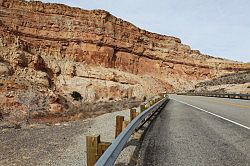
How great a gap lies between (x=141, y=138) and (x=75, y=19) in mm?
77701

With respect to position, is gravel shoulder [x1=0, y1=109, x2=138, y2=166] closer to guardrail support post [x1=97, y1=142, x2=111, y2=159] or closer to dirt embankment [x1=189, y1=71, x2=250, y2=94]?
guardrail support post [x1=97, y1=142, x2=111, y2=159]

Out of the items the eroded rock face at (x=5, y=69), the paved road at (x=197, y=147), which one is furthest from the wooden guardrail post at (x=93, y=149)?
the eroded rock face at (x=5, y=69)

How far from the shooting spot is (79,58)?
3029 inches

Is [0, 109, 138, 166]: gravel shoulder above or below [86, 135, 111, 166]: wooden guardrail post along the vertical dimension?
below

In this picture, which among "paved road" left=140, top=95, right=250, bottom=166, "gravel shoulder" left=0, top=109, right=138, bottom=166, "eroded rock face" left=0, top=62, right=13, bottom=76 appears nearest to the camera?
"paved road" left=140, top=95, right=250, bottom=166

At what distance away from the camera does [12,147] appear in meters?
10.3

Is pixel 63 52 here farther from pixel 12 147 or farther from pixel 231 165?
pixel 231 165

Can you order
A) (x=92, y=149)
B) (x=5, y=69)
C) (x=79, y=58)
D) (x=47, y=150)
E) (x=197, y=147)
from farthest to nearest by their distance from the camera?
(x=79, y=58) < (x=5, y=69) < (x=47, y=150) < (x=197, y=147) < (x=92, y=149)

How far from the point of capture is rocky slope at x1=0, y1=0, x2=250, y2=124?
192 feet

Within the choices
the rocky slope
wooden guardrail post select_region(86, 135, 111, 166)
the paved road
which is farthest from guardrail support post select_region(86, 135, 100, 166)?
the rocky slope

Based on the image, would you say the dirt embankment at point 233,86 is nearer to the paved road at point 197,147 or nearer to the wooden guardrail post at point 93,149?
the paved road at point 197,147

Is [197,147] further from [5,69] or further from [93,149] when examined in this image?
[5,69]

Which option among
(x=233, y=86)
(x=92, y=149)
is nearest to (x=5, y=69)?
(x=233, y=86)

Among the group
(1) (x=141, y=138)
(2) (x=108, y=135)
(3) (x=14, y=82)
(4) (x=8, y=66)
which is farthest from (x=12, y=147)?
(4) (x=8, y=66)
